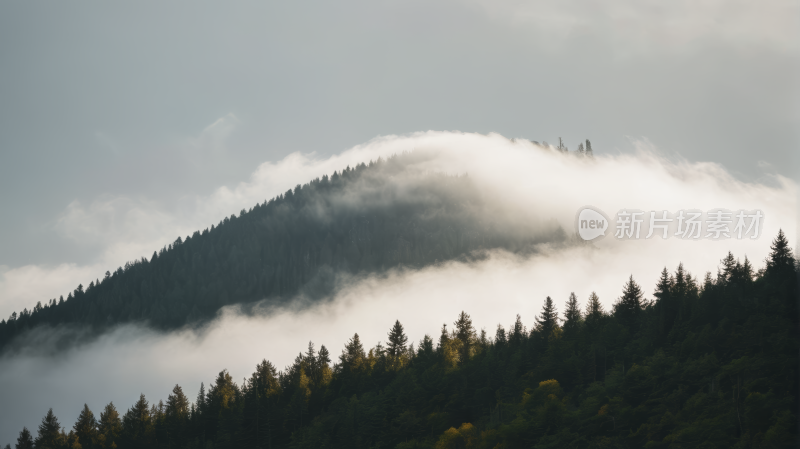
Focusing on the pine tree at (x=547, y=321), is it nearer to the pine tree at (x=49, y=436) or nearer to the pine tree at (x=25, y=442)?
the pine tree at (x=49, y=436)

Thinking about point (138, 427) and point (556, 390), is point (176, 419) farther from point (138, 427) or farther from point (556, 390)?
point (556, 390)

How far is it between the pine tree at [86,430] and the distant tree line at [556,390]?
422 mm

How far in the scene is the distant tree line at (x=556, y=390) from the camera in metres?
93.4

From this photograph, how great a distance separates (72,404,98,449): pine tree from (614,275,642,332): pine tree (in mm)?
136943

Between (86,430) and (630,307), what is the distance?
146m

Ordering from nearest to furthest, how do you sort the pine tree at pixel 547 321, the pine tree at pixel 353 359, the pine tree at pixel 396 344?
1. the pine tree at pixel 547 321
2. the pine tree at pixel 353 359
3. the pine tree at pixel 396 344

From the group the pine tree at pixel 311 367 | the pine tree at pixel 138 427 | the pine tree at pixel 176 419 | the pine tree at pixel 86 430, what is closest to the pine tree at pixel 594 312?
the pine tree at pixel 311 367

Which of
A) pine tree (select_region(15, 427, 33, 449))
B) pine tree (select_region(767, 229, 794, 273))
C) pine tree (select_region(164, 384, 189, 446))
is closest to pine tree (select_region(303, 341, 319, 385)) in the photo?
pine tree (select_region(164, 384, 189, 446))

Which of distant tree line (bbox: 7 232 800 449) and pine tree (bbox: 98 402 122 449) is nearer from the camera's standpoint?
distant tree line (bbox: 7 232 800 449)

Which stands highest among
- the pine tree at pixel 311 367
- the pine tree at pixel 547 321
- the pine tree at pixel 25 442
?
the pine tree at pixel 547 321

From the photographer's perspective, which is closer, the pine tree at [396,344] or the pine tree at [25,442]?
the pine tree at [396,344]

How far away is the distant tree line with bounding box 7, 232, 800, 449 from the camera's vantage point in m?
93.4

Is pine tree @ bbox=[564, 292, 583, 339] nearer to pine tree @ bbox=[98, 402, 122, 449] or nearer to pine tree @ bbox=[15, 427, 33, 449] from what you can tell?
pine tree @ bbox=[98, 402, 122, 449]

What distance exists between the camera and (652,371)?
106m
